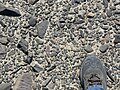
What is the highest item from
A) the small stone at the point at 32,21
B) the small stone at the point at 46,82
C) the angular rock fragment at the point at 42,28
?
the small stone at the point at 32,21

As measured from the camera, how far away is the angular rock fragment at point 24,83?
2.41 meters

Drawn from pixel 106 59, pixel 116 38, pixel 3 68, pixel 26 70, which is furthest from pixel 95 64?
pixel 3 68

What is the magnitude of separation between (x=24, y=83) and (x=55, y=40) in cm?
38

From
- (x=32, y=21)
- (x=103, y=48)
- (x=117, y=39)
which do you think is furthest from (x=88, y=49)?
(x=32, y=21)

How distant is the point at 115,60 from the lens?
2486 millimetres

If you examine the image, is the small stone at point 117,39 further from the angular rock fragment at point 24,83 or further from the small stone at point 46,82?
the angular rock fragment at point 24,83

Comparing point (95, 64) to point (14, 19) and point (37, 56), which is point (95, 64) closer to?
point (37, 56)

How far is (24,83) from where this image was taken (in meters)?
2.42

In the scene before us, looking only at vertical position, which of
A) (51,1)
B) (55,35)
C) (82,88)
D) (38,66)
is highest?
(51,1)

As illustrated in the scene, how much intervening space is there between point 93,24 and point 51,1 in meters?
0.35

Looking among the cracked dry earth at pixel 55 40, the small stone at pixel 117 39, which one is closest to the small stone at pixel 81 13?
the cracked dry earth at pixel 55 40

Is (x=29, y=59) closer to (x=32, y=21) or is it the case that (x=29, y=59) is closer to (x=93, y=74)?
(x=32, y=21)

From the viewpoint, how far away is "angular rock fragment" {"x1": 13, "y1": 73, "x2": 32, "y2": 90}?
2.41m

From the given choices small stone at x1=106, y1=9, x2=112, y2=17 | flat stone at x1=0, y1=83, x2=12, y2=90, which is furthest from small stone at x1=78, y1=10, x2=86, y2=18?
flat stone at x1=0, y1=83, x2=12, y2=90
